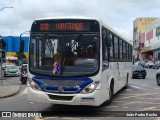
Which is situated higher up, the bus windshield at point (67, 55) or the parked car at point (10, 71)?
→ the bus windshield at point (67, 55)

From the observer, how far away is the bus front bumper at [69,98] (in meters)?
10.6

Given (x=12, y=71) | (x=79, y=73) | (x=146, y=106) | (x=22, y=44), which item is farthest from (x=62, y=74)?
(x=12, y=71)

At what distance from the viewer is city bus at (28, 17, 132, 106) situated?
35.0 ft

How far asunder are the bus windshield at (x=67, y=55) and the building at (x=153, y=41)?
229 ft

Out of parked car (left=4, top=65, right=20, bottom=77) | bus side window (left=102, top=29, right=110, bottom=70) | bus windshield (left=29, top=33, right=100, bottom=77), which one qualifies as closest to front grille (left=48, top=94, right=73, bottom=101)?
bus windshield (left=29, top=33, right=100, bottom=77)

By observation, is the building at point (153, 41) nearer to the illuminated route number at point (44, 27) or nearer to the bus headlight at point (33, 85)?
the illuminated route number at point (44, 27)

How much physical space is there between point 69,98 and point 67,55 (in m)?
1.29

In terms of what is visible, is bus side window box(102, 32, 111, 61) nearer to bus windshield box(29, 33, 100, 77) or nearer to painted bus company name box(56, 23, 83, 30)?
bus windshield box(29, 33, 100, 77)

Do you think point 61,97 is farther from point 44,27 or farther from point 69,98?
point 44,27

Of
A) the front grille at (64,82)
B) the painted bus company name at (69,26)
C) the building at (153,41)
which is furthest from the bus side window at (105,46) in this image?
the building at (153,41)

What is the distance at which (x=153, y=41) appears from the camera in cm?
8794

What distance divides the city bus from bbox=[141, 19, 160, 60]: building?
6972cm

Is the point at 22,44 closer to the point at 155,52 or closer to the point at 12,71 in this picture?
the point at 12,71

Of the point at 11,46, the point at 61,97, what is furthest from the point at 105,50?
the point at 11,46
